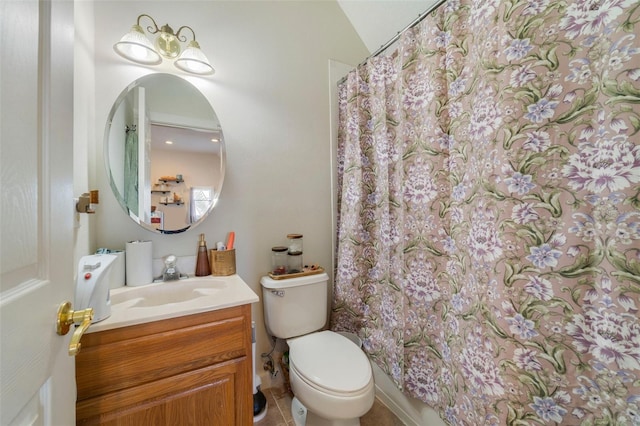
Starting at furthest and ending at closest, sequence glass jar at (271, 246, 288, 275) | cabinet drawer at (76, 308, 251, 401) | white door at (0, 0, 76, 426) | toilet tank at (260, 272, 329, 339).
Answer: glass jar at (271, 246, 288, 275) → toilet tank at (260, 272, 329, 339) → cabinet drawer at (76, 308, 251, 401) → white door at (0, 0, 76, 426)

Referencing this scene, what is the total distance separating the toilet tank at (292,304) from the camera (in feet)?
4.65

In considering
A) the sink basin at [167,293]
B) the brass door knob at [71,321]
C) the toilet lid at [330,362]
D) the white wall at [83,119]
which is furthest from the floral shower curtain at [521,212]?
the white wall at [83,119]

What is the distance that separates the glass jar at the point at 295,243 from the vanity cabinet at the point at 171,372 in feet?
1.93

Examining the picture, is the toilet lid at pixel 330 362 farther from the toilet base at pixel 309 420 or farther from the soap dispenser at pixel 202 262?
the soap dispenser at pixel 202 262

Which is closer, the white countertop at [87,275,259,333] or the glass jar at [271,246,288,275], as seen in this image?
the white countertop at [87,275,259,333]

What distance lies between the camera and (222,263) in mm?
1320

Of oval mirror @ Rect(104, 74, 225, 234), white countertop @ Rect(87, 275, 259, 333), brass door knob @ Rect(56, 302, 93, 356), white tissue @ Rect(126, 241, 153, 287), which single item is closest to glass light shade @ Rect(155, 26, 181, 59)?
oval mirror @ Rect(104, 74, 225, 234)

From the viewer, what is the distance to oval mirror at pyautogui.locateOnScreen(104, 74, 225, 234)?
1200mm

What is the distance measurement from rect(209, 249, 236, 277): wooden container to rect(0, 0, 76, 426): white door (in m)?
0.75

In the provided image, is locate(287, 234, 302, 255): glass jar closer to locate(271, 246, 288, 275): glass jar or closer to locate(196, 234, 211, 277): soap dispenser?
locate(271, 246, 288, 275): glass jar

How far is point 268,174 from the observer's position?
61.8 inches

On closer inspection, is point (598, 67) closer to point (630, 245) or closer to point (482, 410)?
point (630, 245)

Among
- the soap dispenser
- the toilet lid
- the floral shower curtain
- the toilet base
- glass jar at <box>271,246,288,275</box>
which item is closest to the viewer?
the floral shower curtain

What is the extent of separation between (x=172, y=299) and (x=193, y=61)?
47.9 inches
